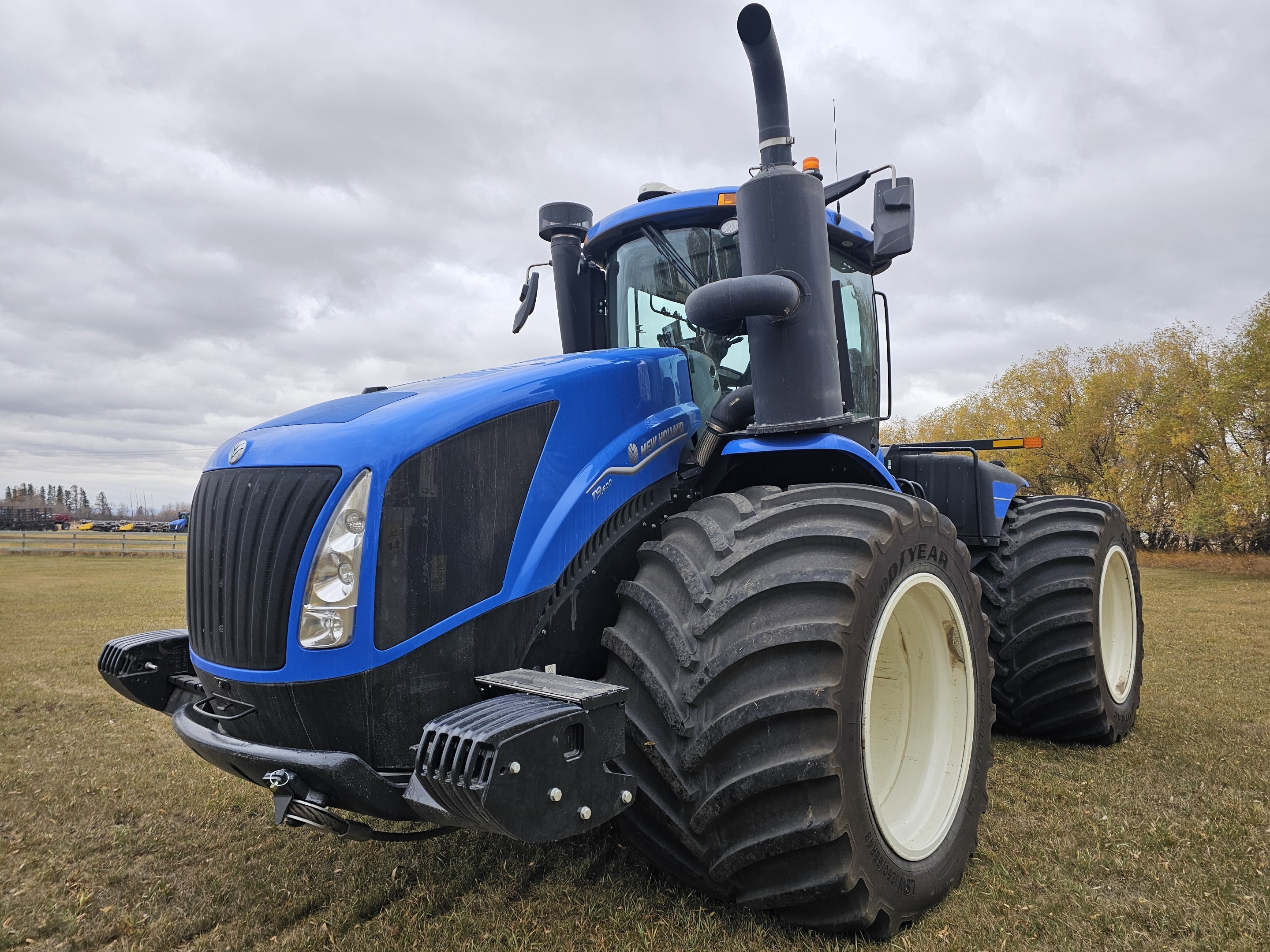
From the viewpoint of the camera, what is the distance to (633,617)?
251 centimetres

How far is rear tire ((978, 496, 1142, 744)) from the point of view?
4246 mm

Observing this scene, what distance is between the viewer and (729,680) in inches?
Result: 89.4

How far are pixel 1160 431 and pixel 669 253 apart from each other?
92.4 feet

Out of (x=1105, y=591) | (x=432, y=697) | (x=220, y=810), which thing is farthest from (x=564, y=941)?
(x=1105, y=591)

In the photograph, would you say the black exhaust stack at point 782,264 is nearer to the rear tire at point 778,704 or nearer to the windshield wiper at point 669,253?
the rear tire at point 778,704

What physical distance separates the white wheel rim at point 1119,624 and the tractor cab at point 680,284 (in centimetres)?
200

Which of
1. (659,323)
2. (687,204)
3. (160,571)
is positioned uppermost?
(687,204)

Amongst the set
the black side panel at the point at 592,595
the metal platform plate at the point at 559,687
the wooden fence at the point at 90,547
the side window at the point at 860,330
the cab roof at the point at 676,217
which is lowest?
the wooden fence at the point at 90,547

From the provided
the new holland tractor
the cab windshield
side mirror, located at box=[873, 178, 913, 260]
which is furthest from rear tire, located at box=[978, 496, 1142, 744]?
side mirror, located at box=[873, 178, 913, 260]

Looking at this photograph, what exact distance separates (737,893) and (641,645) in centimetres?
75

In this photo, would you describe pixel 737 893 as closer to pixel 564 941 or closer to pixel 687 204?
pixel 564 941

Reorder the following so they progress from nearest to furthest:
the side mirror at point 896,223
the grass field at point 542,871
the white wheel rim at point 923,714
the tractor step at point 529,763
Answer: the tractor step at point 529,763
the grass field at point 542,871
the white wheel rim at point 923,714
the side mirror at point 896,223

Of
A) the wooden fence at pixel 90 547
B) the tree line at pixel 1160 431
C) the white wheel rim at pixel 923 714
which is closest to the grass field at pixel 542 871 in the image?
the white wheel rim at pixel 923 714

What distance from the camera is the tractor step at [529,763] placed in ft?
6.21
